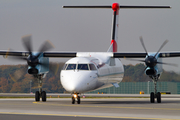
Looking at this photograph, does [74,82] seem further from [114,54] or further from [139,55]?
[139,55]

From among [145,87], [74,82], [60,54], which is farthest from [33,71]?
[145,87]

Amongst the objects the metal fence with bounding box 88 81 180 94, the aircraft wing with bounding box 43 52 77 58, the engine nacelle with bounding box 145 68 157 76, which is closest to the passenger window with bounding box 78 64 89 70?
the engine nacelle with bounding box 145 68 157 76

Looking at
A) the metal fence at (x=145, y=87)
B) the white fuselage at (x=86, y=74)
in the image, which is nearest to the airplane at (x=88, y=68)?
the white fuselage at (x=86, y=74)

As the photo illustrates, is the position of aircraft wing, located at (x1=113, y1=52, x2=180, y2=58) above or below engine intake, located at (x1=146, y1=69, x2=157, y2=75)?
above

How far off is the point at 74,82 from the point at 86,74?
1213 millimetres

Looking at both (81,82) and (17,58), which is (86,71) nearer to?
(81,82)

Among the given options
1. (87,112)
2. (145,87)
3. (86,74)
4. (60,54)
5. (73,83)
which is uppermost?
(60,54)

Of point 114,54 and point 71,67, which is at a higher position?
point 114,54

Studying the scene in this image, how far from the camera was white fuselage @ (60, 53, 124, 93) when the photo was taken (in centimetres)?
1952

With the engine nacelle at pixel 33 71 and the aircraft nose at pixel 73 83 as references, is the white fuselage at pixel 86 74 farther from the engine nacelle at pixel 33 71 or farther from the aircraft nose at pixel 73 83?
the engine nacelle at pixel 33 71

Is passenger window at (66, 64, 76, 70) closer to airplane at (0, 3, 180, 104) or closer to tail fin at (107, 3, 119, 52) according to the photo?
airplane at (0, 3, 180, 104)

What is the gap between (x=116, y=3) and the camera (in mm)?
31906

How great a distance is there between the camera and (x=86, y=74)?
2025 centimetres

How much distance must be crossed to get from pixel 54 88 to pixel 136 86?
17815mm
